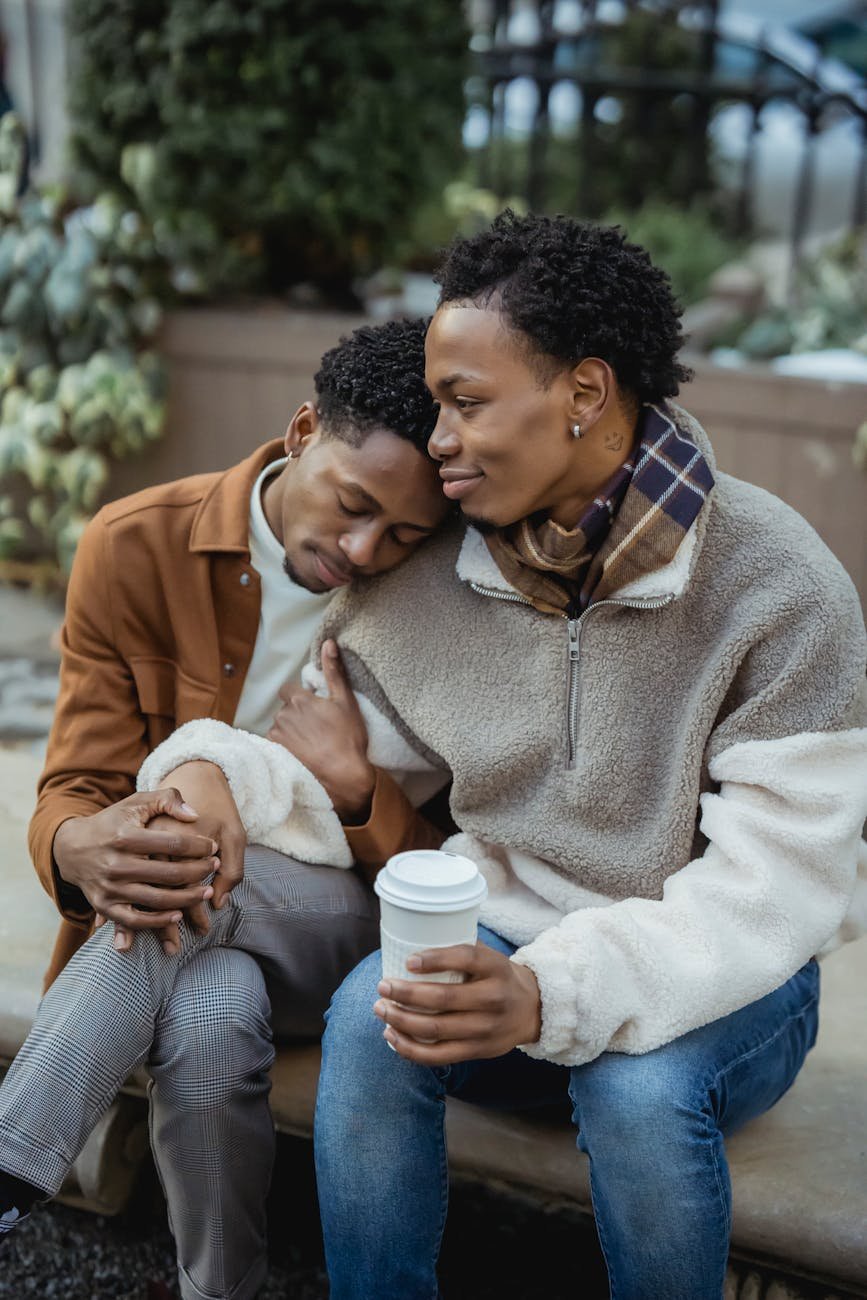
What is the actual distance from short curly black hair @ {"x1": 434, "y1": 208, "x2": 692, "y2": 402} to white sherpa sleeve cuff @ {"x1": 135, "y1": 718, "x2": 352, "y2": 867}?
0.66 m

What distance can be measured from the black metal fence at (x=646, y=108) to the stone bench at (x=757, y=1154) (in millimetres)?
3319

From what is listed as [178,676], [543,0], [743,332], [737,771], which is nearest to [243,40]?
[743,332]

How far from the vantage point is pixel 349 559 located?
197cm

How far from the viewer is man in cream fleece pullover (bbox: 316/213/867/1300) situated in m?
1.65

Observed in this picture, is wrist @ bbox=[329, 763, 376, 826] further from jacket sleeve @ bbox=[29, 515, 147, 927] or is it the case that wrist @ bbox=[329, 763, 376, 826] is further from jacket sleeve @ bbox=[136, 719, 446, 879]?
jacket sleeve @ bbox=[29, 515, 147, 927]

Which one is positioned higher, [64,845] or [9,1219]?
[64,845]

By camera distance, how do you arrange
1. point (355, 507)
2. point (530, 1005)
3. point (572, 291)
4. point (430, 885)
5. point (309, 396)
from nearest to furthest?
point (430, 885)
point (530, 1005)
point (572, 291)
point (355, 507)
point (309, 396)

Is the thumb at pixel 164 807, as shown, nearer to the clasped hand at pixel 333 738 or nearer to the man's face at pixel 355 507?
A: the clasped hand at pixel 333 738

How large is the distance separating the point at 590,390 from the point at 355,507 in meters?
0.38

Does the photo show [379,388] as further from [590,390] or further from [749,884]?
[749,884]

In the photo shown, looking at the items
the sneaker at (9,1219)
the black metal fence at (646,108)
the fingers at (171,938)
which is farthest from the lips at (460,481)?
the black metal fence at (646,108)

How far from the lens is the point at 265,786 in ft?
6.40

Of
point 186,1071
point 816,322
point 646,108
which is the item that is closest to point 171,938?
point 186,1071

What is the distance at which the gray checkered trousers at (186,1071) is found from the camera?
5.66 feet
